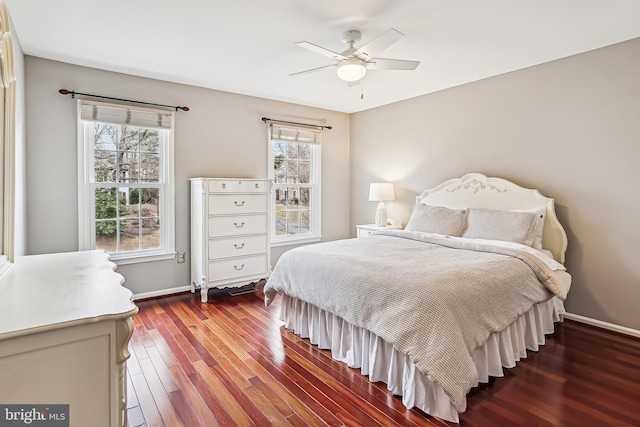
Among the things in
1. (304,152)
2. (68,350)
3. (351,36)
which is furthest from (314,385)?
(304,152)

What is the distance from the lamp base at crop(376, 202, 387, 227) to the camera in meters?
4.70

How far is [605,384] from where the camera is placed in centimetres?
216

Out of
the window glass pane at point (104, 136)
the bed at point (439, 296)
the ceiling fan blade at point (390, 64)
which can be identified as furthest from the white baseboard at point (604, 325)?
the window glass pane at point (104, 136)

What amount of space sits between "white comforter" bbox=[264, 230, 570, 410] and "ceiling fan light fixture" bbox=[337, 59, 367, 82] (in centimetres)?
138

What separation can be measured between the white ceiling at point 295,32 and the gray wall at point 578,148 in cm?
26

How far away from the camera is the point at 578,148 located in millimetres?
3109

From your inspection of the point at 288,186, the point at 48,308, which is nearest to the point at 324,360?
the point at 48,308

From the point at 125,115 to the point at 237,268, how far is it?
1.98 meters

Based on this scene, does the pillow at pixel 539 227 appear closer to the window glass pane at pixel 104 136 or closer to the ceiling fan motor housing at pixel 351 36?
the ceiling fan motor housing at pixel 351 36

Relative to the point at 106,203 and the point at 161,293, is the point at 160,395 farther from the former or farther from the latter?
the point at 106,203

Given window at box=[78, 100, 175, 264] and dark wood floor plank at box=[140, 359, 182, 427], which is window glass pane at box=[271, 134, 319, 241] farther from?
dark wood floor plank at box=[140, 359, 182, 427]

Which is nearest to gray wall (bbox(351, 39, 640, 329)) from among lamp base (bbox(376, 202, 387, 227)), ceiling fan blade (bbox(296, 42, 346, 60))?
lamp base (bbox(376, 202, 387, 227))

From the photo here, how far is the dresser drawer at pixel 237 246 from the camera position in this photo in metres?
3.74

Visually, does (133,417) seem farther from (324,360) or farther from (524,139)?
(524,139)
